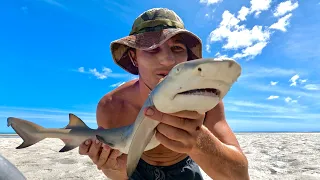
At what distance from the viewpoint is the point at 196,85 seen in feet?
4.48

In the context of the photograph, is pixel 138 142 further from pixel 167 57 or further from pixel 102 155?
pixel 167 57

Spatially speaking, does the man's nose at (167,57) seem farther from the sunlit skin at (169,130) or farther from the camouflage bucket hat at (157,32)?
the camouflage bucket hat at (157,32)

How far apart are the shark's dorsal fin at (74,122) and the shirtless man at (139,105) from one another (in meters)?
0.25

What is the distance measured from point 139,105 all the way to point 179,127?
166 cm

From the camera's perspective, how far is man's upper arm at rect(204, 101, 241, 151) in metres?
2.81

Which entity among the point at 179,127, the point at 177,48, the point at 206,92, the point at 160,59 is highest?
the point at 177,48

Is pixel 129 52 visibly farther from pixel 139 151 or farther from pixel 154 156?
pixel 139 151

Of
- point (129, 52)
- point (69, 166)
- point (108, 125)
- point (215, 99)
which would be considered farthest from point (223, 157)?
point (69, 166)


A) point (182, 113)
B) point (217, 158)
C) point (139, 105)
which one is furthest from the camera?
point (139, 105)

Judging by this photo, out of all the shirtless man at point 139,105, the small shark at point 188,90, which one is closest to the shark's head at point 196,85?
the small shark at point 188,90

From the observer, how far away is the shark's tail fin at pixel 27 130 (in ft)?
9.52

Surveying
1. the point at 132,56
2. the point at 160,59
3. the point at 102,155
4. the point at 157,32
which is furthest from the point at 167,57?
the point at 102,155

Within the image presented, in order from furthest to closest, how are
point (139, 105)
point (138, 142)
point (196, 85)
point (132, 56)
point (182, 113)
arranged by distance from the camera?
point (132, 56)
point (139, 105)
point (138, 142)
point (182, 113)
point (196, 85)

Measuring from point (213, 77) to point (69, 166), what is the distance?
13.3 ft
